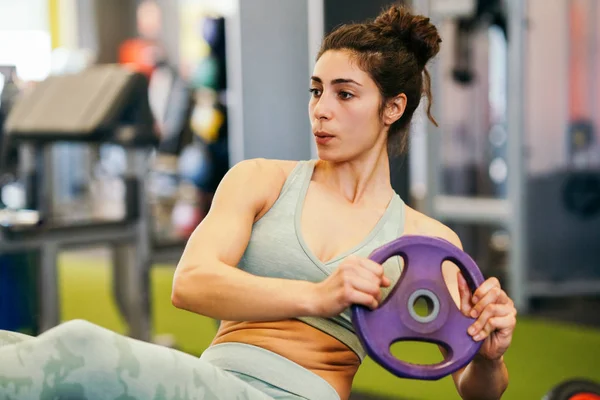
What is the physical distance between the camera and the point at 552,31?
5086 mm

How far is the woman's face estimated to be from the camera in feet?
4.93

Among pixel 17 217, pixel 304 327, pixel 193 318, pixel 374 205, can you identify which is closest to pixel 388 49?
pixel 374 205

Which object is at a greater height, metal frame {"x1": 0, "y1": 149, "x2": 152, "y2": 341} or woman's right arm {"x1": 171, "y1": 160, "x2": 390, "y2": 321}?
woman's right arm {"x1": 171, "y1": 160, "x2": 390, "y2": 321}

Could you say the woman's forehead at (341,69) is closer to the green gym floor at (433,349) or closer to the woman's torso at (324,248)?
the woman's torso at (324,248)

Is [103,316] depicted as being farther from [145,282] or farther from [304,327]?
[304,327]

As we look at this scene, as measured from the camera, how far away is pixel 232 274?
1359 millimetres

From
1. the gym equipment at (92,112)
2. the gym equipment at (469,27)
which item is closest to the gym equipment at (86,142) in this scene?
the gym equipment at (92,112)

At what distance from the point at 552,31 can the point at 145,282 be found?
2.84 m

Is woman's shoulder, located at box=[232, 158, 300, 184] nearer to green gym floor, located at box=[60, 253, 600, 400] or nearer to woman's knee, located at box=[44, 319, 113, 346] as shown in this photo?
woman's knee, located at box=[44, 319, 113, 346]

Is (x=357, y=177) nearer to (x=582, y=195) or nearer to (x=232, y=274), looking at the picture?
(x=232, y=274)

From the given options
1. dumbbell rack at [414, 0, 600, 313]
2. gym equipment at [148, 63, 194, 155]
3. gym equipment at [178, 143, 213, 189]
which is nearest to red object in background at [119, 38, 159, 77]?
gym equipment at [148, 63, 194, 155]

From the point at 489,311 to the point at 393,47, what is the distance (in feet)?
1.66

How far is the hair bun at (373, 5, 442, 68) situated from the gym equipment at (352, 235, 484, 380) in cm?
42

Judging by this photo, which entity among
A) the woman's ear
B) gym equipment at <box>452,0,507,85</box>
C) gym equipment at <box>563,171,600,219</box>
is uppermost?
gym equipment at <box>452,0,507,85</box>
